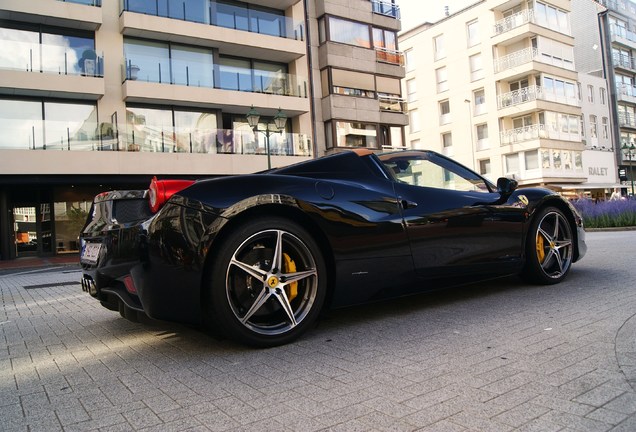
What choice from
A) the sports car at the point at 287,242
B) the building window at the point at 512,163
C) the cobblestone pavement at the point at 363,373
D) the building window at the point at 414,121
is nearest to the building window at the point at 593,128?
the building window at the point at 512,163

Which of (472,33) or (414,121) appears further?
(414,121)

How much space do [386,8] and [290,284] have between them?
32433 mm

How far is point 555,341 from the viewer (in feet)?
9.46

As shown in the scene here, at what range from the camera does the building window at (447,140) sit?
147ft

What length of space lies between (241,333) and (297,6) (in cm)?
2786

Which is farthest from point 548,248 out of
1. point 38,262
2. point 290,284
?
point 38,262

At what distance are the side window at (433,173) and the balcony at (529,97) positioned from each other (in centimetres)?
3810

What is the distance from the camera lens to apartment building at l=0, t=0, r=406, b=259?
19.7m

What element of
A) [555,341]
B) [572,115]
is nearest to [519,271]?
[555,341]

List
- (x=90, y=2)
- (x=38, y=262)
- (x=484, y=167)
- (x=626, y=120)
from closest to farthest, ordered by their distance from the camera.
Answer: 1. (x=38, y=262)
2. (x=90, y=2)
3. (x=484, y=167)
4. (x=626, y=120)

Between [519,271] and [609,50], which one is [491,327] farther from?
[609,50]

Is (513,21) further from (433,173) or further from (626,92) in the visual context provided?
(433,173)

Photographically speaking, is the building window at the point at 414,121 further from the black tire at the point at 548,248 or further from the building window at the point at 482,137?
the black tire at the point at 548,248

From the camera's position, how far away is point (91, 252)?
359 centimetres
